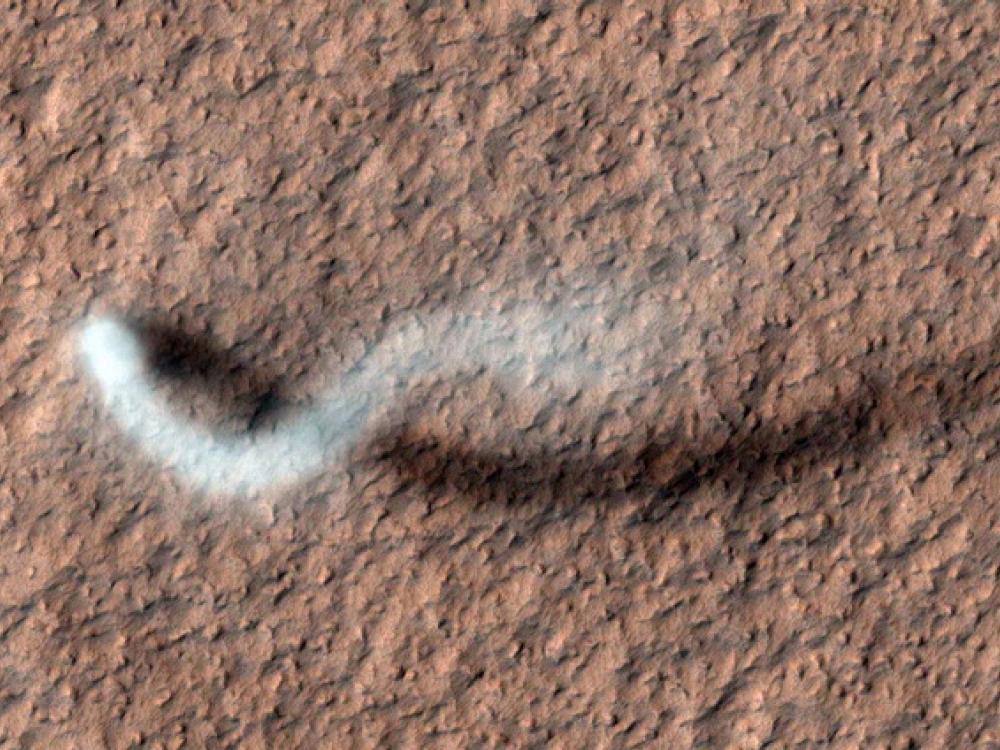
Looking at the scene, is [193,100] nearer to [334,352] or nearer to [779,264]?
[334,352]

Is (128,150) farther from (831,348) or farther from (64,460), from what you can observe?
(831,348)

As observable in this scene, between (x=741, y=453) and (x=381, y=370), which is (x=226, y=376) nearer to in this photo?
(x=381, y=370)

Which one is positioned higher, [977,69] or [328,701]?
[977,69]

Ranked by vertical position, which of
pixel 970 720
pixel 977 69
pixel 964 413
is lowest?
pixel 970 720

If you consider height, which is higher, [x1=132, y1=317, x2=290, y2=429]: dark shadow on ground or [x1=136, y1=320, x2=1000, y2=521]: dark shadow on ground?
[x1=132, y1=317, x2=290, y2=429]: dark shadow on ground

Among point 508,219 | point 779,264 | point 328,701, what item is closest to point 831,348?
point 779,264

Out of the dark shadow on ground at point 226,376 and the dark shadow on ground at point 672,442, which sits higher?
the dark shadow on ground at point 226,376
